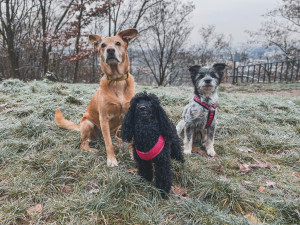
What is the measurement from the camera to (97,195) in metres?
1.95

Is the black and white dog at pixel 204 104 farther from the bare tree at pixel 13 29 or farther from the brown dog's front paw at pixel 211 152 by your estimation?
the bare tree at pixel 13 29

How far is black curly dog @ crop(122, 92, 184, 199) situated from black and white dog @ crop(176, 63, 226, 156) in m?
1.15

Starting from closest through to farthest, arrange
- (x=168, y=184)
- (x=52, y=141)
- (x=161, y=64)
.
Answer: (x=168, y=184) < (x=52, y=141) < (x=161, y=64)

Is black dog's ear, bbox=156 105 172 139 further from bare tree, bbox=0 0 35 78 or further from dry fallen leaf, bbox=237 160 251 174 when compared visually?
bare tree, bbox=0 0 35 78

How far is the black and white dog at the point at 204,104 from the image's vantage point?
120 inches

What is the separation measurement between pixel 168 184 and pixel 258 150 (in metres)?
2.11

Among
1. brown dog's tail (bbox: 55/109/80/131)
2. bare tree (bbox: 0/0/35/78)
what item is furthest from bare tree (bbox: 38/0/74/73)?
brown dog's tail (bbox: 55/109/80/131)

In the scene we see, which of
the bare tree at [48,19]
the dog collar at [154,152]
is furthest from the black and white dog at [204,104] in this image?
the bare tree at [48,19]

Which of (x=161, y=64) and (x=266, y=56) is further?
(x=161, y=64)

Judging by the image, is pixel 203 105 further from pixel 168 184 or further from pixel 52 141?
pixel 52 141

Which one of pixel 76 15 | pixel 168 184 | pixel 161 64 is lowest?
pixel 168 184

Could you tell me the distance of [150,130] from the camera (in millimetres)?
1948

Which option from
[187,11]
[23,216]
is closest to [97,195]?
[23,216]

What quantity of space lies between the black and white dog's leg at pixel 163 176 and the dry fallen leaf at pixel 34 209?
1.18 metres
